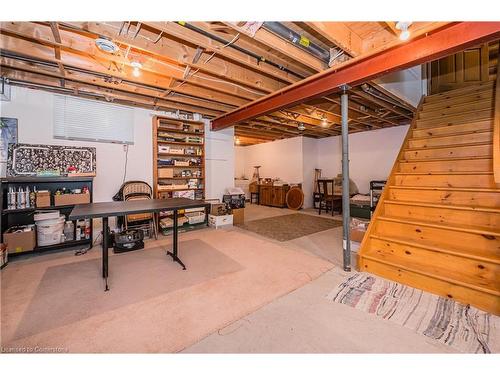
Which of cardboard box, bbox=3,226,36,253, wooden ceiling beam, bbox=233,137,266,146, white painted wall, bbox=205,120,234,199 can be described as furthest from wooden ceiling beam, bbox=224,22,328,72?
wooden ceiling beam, bbox=233,137,266,146

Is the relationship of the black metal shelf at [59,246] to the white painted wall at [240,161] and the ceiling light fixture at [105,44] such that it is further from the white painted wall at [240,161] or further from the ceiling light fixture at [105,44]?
the white painted wall at [240,161]

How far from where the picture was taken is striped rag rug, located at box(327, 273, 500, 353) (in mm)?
1521

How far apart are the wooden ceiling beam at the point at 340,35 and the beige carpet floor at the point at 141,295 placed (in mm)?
2492

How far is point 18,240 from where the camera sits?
2893mm

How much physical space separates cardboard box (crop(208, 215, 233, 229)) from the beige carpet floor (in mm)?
1357

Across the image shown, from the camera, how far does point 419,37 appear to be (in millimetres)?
2029

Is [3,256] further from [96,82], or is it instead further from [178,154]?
[178,154]

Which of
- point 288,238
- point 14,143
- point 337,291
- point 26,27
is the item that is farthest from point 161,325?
point 14,143

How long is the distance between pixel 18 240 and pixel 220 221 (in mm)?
3089

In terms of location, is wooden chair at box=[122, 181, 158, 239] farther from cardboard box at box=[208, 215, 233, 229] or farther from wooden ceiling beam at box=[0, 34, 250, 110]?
wooden ceiling beam at box=[0, 34, 250, 110]

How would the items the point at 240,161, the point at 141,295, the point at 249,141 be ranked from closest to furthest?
the point at 141,295, the point at 249,141, the point at 240,161

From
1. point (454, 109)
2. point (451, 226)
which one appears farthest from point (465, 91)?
point (451, 226)

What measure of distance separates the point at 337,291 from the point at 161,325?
1.64m
